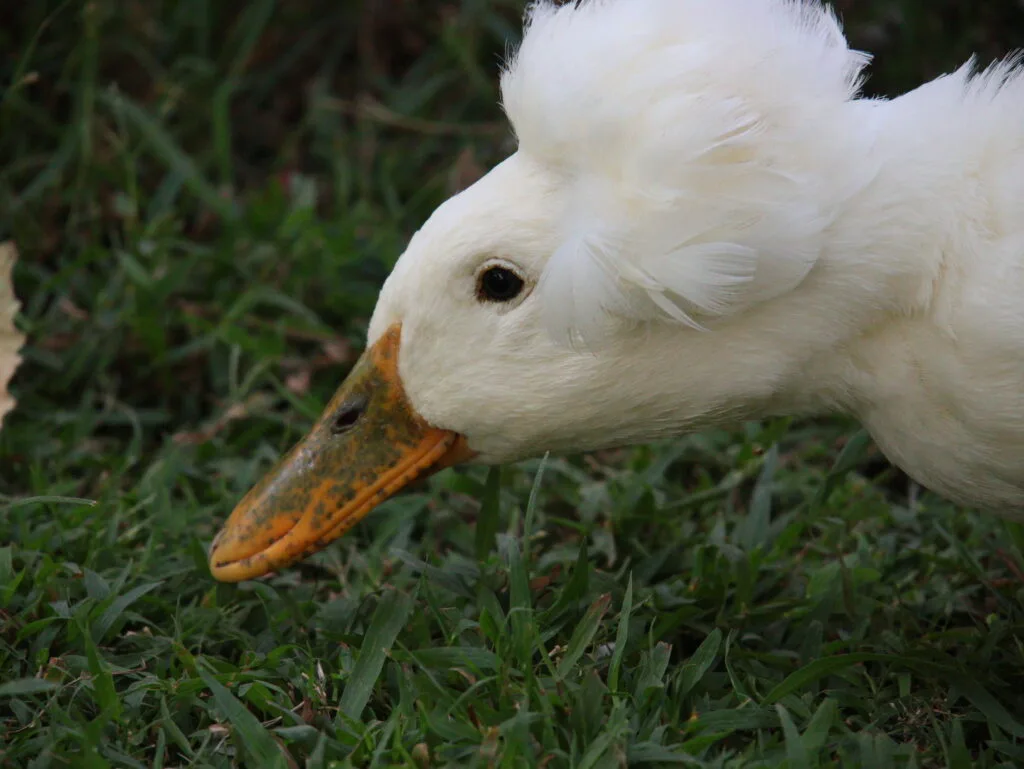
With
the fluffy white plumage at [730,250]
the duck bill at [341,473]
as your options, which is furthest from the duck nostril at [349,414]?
the fluffy white plumage at [730,250]

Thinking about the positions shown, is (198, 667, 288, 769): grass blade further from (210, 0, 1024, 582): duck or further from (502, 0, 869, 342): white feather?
(502, 0, 869, 342): white feather

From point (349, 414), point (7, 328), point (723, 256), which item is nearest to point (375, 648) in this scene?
point (349, 414)

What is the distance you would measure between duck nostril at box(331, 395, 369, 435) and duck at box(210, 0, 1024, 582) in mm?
71

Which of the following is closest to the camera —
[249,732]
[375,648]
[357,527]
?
[249,732]

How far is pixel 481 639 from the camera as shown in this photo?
104 inches

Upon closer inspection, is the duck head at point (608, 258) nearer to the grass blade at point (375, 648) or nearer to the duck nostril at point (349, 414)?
the duck nostril at point (349, 414)

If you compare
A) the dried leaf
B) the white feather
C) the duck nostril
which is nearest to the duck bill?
the duck nostril

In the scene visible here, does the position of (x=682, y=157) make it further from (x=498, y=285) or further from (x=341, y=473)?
(x=341, y=473)

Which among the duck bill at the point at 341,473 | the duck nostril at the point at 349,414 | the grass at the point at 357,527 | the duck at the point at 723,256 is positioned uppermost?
the duck at the point at 723,256

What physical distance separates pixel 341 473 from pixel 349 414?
0.36ft

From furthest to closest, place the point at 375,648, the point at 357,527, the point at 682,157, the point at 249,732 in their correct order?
the point at 357,527 < the point at 375,648 < the point at 249,732 < the point at 682,157

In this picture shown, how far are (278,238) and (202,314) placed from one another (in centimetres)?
34

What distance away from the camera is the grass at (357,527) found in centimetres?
241

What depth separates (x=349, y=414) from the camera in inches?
102
